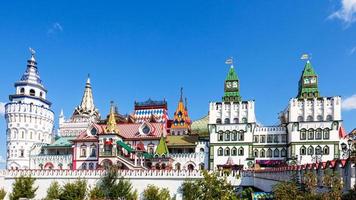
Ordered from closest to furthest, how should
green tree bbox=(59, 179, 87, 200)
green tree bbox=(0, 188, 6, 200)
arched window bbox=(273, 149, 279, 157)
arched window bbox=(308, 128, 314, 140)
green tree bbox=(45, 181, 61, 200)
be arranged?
green tree bbox=(59, 179, 87, 200), green tree bbox=(45, 181, 61, 200), green tree bbox=(0, 188, 6, 200), arched window bbox=(308, 128, 314, 140), arched window bbox=(273, 149, 279, 157)

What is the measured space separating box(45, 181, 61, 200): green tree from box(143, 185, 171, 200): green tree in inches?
457

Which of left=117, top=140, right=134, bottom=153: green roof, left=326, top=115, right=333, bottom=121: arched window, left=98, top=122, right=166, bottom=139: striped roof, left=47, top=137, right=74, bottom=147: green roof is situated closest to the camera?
left=326, top=115, right=333, bottom=121: arched window

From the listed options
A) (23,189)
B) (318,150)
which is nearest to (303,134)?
(318,150)

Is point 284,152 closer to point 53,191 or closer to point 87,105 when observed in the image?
point 53,191

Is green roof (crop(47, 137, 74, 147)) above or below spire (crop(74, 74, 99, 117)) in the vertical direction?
below

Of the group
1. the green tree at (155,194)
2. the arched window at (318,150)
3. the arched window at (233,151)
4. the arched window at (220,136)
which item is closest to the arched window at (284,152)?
the arched window at (318,150)

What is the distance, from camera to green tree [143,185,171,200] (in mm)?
50188

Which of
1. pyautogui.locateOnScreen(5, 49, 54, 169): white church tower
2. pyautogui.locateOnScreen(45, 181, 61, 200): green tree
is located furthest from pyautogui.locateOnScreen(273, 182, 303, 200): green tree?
pyautogui.locateOnScreen(5, 49, 54, 169): white church tower

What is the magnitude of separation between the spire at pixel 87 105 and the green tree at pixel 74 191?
136 ft

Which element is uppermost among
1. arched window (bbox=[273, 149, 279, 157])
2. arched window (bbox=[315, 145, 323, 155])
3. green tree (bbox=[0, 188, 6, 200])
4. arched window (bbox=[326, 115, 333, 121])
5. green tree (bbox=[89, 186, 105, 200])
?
arched window (bbox=[326, 115, 333, 121])

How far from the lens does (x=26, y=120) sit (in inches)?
3177

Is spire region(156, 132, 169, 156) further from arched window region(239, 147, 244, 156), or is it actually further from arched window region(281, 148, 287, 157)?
arched window region(281, 148, 287, 157)

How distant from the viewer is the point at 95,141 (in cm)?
6662

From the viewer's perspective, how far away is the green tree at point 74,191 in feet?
168
